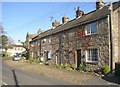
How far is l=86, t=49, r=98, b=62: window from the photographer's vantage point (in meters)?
25.3

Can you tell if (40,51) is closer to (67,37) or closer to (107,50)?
(67,37)

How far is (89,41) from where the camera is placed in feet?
86.6

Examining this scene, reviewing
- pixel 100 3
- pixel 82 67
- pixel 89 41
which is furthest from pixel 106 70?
pixel 100 3

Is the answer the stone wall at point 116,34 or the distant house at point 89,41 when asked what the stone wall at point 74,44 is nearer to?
the distant house at point 89,41

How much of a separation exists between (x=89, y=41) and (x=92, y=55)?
174 centimetres

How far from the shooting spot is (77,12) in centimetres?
3491

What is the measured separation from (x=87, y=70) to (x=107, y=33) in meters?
5.13

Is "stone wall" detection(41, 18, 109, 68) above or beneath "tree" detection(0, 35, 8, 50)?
beneath

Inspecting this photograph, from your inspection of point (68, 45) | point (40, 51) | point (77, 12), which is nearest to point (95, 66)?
point (68, 45)

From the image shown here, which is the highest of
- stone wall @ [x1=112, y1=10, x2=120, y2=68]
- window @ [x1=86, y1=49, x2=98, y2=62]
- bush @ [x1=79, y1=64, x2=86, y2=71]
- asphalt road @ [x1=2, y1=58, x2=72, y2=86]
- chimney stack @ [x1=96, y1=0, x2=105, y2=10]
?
chimney stack @ [x1=96, y1=0, x2=105, y2=10]

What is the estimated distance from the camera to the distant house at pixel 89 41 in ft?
77.7

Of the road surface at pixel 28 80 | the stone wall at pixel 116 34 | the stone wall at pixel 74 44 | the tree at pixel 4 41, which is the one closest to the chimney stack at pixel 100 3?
the stone wall at pixel 74 44

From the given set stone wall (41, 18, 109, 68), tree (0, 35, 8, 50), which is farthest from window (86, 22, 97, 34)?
tree (0, 35, 8, 50)

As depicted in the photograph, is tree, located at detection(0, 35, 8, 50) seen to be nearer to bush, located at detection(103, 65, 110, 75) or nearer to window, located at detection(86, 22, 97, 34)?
window, located at detection(86, 22, 97, 34)
